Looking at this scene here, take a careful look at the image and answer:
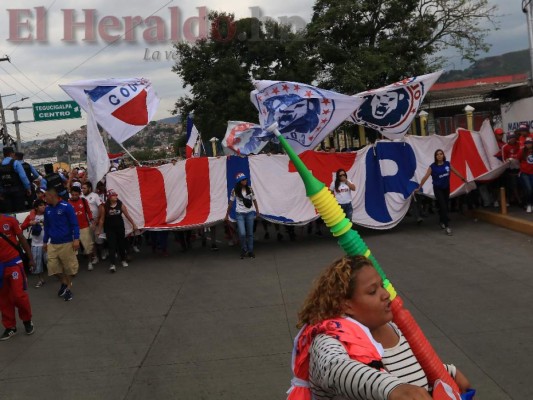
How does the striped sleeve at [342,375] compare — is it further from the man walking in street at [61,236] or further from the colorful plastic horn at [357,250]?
the man walking in street at [61,236]

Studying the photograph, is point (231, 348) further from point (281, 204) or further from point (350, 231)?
point (281, 204)

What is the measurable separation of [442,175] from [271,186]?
10.9 feet

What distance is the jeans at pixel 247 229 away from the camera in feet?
33.3

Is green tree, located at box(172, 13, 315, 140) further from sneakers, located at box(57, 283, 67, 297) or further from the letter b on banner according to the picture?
sneakers, located at box(57, 283, 67, 297)

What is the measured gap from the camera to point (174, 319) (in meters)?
6.70

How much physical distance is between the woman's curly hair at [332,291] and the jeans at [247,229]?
8020 mm

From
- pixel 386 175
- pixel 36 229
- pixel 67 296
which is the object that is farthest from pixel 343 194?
pixel 36 229

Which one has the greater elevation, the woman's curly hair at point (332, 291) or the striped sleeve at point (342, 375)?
the woman's curly hair at point (332, 291)

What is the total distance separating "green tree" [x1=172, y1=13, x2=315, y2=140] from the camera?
29.0 m

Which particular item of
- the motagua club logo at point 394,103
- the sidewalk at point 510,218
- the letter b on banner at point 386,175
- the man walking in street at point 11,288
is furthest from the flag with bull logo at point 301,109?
the sidewalk at point 510,218

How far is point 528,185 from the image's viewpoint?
1080cm

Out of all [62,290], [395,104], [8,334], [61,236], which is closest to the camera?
[8,334]

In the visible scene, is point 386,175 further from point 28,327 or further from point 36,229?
point 28,327

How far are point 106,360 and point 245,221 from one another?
5116 millimetres
